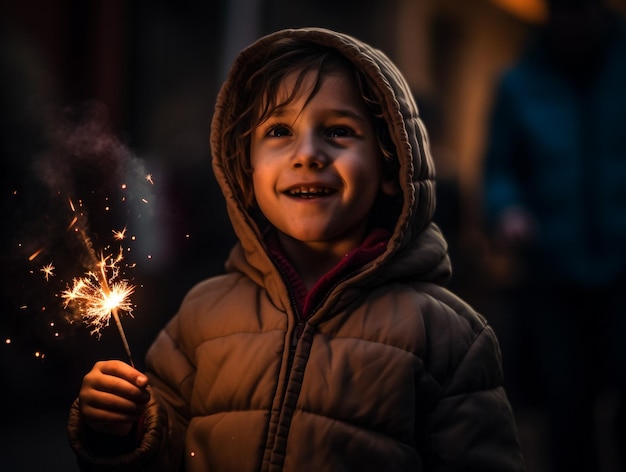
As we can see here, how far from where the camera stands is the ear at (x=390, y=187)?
2.65 m

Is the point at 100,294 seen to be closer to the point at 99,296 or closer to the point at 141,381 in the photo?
the point at 99,296

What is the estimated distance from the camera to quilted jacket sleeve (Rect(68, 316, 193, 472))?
241 cm

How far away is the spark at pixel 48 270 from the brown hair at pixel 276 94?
49cm

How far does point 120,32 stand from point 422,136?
679 centimetres

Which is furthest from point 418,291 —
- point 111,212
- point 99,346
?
point 99,346

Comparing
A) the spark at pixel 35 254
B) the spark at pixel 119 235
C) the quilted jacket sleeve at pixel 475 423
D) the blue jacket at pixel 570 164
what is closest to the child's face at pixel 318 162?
the spark at pixel 119 235

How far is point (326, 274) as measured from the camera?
256 cm

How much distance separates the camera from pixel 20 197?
282cm

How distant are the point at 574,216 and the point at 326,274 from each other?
2186 millimetres

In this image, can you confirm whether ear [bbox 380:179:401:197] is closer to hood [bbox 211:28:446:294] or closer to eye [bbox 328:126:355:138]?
hood [bbox 211:28:446:294]

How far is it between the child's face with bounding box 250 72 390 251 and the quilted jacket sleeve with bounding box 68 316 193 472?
430 millimetres

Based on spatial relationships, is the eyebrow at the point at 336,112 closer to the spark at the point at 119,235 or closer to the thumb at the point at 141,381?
the spark at the point at 119,235

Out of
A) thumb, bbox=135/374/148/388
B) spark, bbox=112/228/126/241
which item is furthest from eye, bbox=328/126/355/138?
thumb, bbox=135/374/148/388

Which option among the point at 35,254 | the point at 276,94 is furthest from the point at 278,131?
the point at 35,254
